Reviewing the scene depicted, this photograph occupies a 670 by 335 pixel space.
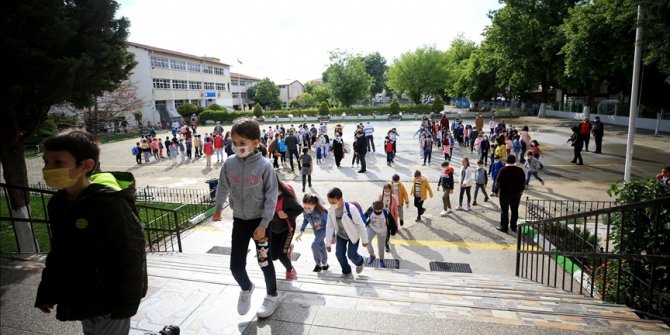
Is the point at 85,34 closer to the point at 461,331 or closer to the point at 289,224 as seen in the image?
the point at 289,224

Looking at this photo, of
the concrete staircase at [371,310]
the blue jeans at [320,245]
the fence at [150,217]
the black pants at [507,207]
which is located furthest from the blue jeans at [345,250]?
the black pants at [507,207]

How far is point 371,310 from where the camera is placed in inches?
139

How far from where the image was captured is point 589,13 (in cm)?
2720

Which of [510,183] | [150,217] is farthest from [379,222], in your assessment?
[150,217]

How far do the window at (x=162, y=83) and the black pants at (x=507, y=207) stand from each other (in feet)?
168

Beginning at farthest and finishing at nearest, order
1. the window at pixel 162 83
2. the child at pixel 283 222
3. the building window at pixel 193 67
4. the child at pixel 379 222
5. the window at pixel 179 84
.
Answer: the building window at pixel 193 67 < the window at pixel 179 84 < the window at pixel 162 83 < the child at pixel 379 222 < the child at pixel 283 222

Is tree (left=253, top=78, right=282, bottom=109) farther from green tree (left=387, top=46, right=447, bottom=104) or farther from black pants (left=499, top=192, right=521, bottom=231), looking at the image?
black pants (left=499, top=192, right=521, bottom=231)

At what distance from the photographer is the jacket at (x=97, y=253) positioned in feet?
7.15

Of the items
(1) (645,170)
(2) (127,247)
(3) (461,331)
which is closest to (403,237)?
(3) (461,331)

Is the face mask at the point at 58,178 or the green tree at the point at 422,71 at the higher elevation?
the green tree at the point at 422,71

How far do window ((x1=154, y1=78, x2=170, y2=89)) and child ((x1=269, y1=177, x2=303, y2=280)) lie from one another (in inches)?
2079

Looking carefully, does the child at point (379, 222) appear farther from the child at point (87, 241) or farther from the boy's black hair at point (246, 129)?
the child at point (87, 241)

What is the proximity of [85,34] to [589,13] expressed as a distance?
104 ft

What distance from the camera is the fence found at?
22.6ft
